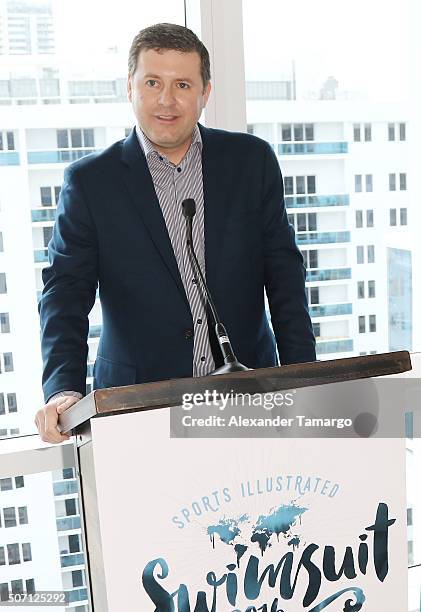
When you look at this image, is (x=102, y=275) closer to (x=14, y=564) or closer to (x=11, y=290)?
(x=11, y=290)

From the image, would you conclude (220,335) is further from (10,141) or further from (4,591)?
(4,591)

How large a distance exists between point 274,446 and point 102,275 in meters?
0.82

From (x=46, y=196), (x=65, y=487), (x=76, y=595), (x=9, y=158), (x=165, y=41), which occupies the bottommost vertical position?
(x=76, y=595)

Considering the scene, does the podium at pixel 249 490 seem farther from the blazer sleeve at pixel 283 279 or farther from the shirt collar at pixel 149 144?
the shirt collar at pixel 149 144

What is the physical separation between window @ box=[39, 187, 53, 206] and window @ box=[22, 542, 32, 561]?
1.04 metres

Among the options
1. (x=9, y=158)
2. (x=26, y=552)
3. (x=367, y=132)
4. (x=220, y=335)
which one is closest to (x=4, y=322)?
(x=9, y=158)

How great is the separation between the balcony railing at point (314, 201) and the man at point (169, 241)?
668 mm

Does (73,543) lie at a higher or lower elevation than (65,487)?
lower

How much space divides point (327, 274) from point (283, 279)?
82cm

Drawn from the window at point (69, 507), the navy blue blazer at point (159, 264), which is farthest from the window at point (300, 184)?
the window at point (69, 507)

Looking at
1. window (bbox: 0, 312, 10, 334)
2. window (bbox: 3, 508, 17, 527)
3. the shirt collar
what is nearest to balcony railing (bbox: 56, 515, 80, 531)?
window (bbox: 3, 508, 17, 527)

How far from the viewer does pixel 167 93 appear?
5.67ft

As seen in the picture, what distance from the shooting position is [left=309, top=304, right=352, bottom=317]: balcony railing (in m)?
2.68

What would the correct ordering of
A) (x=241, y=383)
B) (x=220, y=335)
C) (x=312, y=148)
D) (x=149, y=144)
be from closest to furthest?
(x=241, y=383) < (x=220, y=335) < (x=149, y=144) < (x=312, y=148)
